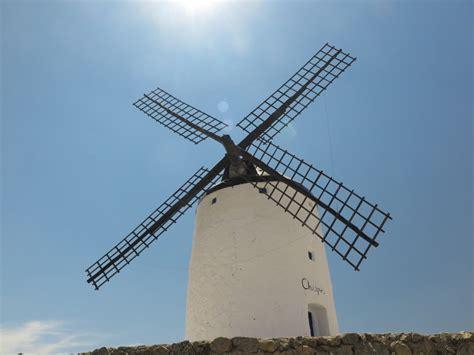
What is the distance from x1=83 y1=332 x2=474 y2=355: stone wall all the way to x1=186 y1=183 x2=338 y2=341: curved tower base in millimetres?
2311

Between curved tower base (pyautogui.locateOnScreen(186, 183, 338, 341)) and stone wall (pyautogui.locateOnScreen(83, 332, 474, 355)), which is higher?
curved tower base (pyautogui.locateOnScreen(186, 183, 338, 341))

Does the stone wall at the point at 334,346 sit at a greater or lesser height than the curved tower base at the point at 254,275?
lesser

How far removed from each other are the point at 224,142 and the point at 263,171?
1316 millimetres

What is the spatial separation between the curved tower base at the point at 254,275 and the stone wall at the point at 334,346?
91.0 inches

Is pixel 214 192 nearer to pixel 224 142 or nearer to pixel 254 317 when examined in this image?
pixel 224 142

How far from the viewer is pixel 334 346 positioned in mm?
5074

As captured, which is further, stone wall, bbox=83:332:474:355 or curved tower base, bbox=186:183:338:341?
curved tower base, bbox=186:183:338:341

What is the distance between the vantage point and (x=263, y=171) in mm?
9359

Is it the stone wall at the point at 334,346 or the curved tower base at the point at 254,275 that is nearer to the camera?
the stone wall at the point at 334,346

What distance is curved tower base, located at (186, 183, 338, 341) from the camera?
7398 millimetres

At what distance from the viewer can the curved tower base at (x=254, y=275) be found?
7398 mm

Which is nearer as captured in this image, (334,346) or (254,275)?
(334,346)

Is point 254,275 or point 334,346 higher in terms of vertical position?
point 254,275

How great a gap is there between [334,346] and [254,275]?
281 cm
